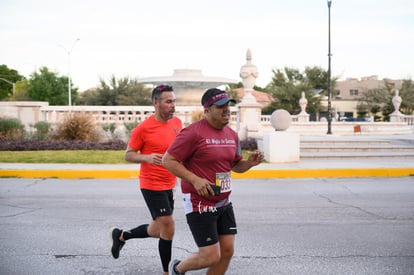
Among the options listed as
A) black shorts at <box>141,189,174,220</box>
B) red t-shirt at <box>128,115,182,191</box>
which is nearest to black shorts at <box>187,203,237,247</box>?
black shorts at <box>141,189,174,220</box>

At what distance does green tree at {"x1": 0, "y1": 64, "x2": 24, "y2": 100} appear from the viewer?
293 ft

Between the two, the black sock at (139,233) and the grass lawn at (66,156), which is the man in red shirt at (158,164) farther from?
the grass lawn at (66,156)

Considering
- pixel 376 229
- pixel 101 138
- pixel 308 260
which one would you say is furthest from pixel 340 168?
pixel 101 138

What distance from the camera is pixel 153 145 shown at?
180 inches

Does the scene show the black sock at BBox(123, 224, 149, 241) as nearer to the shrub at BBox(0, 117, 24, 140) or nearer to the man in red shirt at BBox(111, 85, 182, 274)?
the man in red shirt at BBox(111, 85, 182, 274)

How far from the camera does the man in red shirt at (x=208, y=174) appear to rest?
3.56m

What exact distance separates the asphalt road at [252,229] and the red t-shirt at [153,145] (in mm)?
936

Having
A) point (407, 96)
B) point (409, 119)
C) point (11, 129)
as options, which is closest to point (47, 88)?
point (11, 129)

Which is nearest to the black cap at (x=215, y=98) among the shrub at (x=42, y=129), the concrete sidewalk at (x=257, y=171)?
the concrete sidewalk at (x=257, y=171)

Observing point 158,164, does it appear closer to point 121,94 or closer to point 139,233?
point 139,233

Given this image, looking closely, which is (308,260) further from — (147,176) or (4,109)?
(4,109)

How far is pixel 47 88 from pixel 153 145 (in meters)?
57.6

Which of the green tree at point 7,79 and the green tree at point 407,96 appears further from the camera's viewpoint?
the green tree at point 7,79

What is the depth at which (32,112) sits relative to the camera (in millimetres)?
21000
